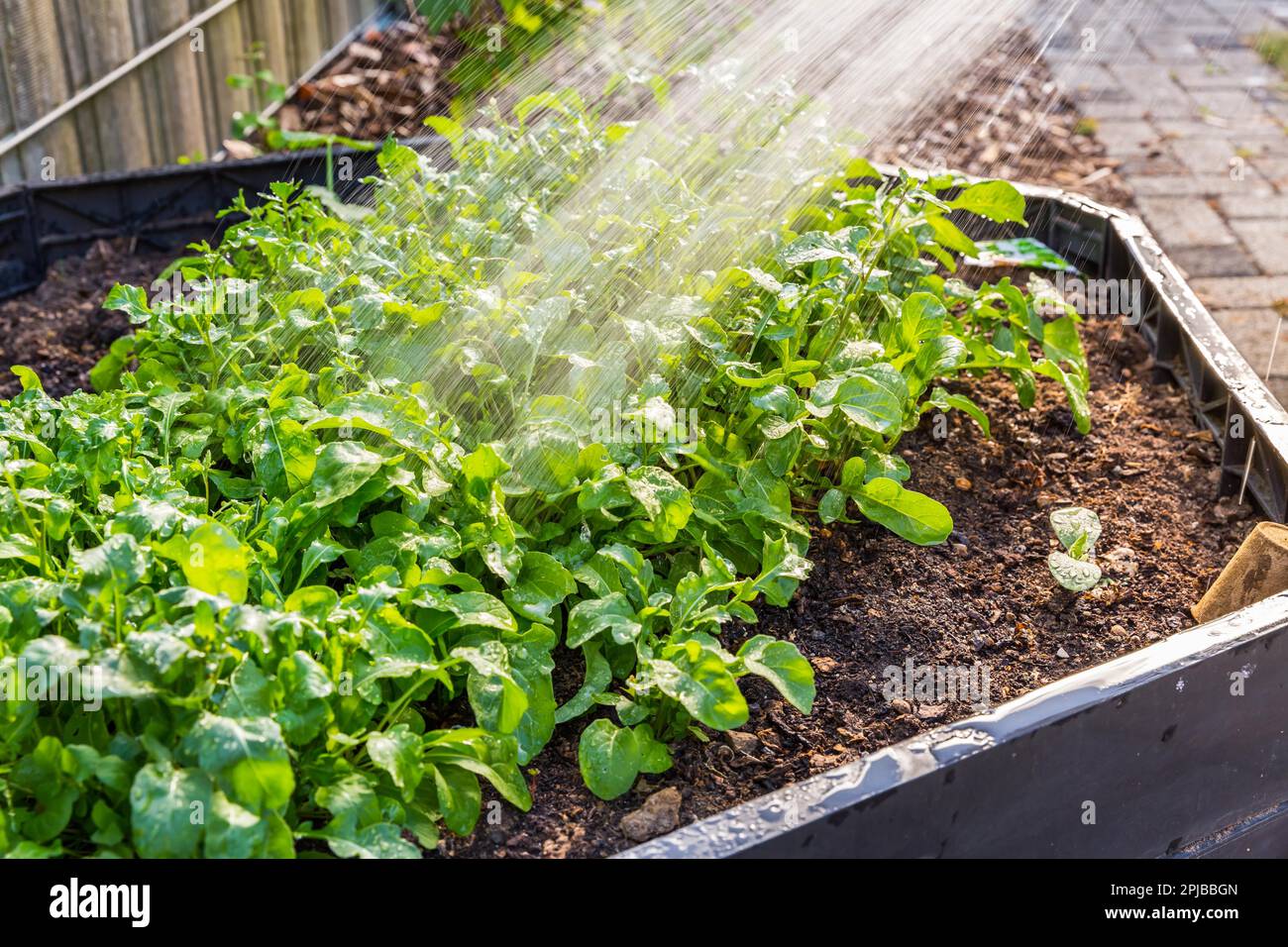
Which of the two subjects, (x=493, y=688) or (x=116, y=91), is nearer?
(x=493, y=688)

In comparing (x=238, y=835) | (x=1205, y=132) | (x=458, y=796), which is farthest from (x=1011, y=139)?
(x=238, y=835)

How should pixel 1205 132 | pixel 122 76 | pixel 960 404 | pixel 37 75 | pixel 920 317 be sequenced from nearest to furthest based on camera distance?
pixel 920 317
pixel 960 404
pixel 37 75
pixel 122 76
pixel 1205 132

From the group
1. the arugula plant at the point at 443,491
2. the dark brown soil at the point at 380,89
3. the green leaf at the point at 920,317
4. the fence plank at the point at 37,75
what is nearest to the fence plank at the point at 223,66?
the dark brown soil at the point at 380,89

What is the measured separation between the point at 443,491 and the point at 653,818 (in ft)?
2.01

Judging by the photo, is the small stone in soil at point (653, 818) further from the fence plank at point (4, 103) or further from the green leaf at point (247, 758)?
the fence plank at point (4, 103)

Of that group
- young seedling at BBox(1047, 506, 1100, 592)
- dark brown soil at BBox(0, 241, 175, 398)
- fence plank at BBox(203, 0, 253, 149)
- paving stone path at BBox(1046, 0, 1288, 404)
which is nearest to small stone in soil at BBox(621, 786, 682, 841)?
young seedling at BBox(1047, 506, 1100, 592)

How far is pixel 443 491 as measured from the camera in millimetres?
1990

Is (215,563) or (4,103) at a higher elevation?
(4,103)

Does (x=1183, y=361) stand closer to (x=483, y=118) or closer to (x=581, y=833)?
(x=581, y=833)

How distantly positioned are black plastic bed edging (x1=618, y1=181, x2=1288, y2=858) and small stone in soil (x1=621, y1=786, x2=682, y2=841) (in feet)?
0.84

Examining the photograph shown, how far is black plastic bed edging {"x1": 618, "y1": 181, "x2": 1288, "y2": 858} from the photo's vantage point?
1.51 m

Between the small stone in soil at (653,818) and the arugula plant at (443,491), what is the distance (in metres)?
0.05

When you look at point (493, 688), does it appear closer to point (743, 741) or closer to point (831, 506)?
point (743, 741)
